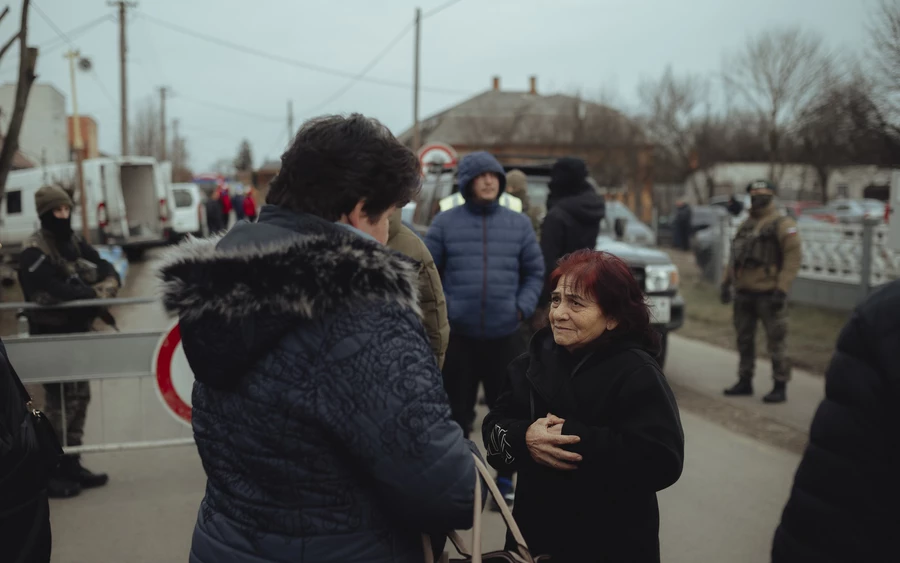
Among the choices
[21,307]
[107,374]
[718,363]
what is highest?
[21,307]

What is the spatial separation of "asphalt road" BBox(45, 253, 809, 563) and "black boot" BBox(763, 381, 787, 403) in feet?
1.64

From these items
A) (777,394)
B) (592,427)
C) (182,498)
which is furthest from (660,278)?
(592,427)

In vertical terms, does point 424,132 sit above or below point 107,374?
above

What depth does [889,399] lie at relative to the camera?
5.16 ft

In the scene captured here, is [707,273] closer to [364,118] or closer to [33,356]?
[33,356]

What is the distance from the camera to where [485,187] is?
16.5 feet

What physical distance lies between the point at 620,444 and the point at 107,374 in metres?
3.89

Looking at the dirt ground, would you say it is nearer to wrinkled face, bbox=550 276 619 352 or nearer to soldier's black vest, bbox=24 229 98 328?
wrinkled face, bbox=550 276 619 352

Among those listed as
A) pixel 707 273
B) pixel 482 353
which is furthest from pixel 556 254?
pixel 707 273

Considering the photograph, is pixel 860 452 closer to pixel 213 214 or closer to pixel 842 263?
pixel 842 263

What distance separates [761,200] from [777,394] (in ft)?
5.73

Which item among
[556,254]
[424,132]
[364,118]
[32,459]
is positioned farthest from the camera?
[424,132]

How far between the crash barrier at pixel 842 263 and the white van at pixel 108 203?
16.3m

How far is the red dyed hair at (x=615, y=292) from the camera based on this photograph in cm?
254
